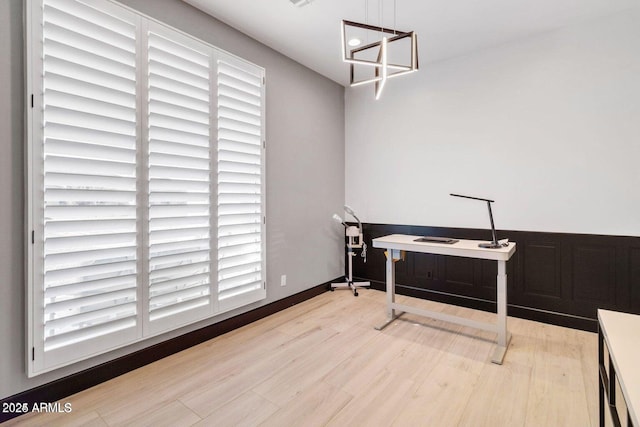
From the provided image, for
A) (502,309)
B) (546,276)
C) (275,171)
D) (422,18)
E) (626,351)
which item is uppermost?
(422,18)

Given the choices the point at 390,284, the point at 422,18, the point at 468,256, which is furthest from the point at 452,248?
the point at 422,18

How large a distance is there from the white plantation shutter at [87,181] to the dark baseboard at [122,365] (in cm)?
18

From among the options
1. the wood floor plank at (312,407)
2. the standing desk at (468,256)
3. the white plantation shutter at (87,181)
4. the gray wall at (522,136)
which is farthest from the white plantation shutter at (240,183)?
the gray wall at (522,136)

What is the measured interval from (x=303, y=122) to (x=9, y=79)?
2.61 metres

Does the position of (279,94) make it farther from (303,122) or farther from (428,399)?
(428,399)

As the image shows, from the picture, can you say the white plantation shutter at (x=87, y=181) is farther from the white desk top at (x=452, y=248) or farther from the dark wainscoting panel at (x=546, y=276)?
the dark wainscoting panel at (x=546, y=276)

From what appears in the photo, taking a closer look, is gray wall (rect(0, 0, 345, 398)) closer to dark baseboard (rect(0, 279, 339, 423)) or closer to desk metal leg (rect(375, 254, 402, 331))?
dark baseboard (rect(0, 279, 339, 423))

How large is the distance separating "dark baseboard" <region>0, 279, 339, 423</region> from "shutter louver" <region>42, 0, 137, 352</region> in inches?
9.6

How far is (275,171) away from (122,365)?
222 cm

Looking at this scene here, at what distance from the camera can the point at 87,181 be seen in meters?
1.96

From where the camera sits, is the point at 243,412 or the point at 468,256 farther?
the point at 468,256

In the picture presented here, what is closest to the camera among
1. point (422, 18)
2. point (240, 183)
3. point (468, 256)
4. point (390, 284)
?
point (468, 256)

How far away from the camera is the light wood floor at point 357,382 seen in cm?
178

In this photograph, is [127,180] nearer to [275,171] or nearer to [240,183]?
[240,183]
